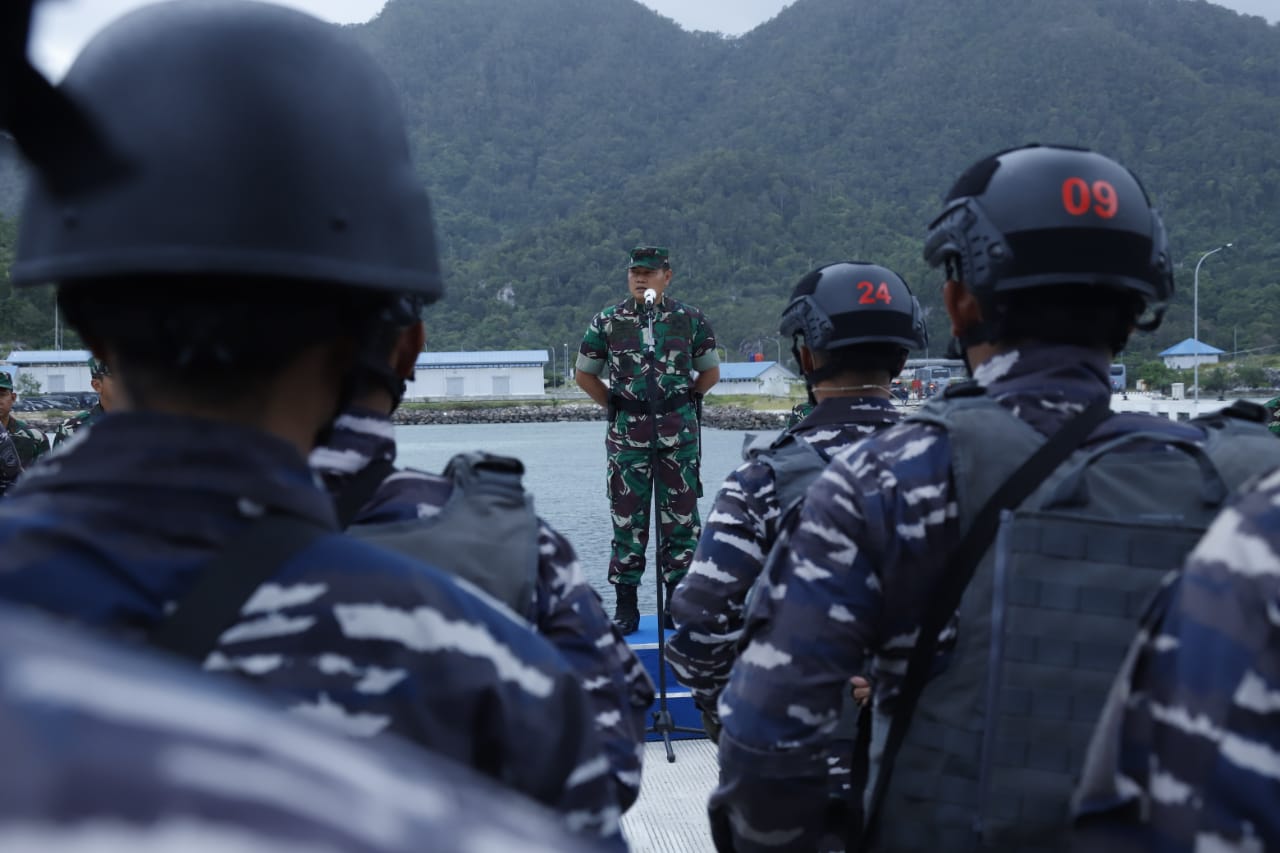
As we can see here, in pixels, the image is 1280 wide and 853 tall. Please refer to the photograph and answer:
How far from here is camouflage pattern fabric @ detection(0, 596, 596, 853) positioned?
0.37 metres

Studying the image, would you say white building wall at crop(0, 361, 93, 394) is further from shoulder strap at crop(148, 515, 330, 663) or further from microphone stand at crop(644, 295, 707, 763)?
shoulder strap at crop(148, 515, 330, 663)

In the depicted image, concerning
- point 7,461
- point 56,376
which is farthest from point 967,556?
point 56,376

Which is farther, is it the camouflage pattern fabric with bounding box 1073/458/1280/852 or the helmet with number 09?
the helmet with number 09

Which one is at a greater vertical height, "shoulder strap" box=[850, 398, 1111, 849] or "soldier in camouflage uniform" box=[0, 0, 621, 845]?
Answer: "soldier in camouflage uniform" box=[0, 0, 621, 845]

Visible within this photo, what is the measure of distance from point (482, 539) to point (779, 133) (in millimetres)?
142281

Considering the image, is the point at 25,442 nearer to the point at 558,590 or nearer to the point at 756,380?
the point at 558,590

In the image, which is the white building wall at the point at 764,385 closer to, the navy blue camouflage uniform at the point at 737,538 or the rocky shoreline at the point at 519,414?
the rocky shoreline at the point at 519,414

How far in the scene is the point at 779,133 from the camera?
139 m

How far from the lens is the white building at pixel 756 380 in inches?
3118

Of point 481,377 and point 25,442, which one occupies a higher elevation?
point 25,442

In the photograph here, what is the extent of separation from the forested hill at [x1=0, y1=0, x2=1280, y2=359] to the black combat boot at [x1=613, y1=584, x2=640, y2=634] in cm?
6410

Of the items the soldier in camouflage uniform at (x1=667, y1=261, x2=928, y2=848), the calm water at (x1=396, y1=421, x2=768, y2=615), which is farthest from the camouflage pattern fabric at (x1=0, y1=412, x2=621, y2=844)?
the soldier in camouflage uniform at (x1=667, y1=261, x2=928, y2=848)

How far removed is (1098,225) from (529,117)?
526ft

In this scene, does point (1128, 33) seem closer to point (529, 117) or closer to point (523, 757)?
point (529, 117)
